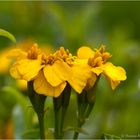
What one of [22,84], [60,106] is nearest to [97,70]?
[60,106]

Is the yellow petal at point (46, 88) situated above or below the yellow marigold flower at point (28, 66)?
below

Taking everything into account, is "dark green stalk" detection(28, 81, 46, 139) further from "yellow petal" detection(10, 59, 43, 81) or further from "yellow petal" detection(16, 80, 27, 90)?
"yellow petal" detection(16, 80, 27, 90)

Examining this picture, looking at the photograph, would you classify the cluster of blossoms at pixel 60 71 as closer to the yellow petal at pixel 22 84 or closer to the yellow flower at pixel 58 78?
the yellow flower at pixel 58 78

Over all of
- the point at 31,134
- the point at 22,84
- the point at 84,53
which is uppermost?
the point at 84,53

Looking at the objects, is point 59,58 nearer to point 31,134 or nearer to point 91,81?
point 91,81

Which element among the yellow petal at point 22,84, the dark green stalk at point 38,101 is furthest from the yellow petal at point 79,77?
the yellow petal at point 22,84

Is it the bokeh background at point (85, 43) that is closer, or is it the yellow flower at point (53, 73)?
the yellow flower at point (53, 73)

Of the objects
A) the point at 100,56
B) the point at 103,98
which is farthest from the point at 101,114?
the point at 100,56
